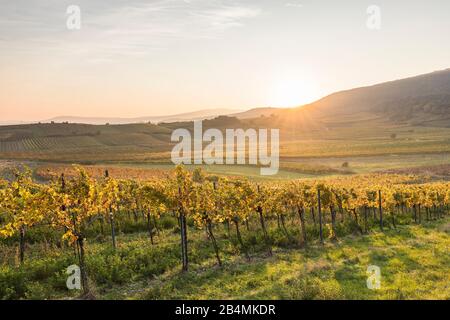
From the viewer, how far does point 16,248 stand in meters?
18.9

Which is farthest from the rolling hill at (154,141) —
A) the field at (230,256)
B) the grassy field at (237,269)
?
the grassy field at (237,269)

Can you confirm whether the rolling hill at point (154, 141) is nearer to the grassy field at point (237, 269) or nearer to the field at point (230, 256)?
the field at point (230, 256)

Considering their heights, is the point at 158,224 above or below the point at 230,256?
above

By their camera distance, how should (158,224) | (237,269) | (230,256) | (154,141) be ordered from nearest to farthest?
(237,269)
(230,256)
(158,224)
(154,141)

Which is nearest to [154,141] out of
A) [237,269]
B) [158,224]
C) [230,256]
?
[158,224]

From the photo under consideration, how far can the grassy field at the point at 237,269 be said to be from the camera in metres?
13.4

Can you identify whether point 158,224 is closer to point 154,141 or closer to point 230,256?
point 230,256

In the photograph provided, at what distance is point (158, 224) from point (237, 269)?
988 cm

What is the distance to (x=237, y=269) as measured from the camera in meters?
16.1

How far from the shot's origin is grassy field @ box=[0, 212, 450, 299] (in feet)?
43.9

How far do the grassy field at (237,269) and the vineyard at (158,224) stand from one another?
0.30 feet
